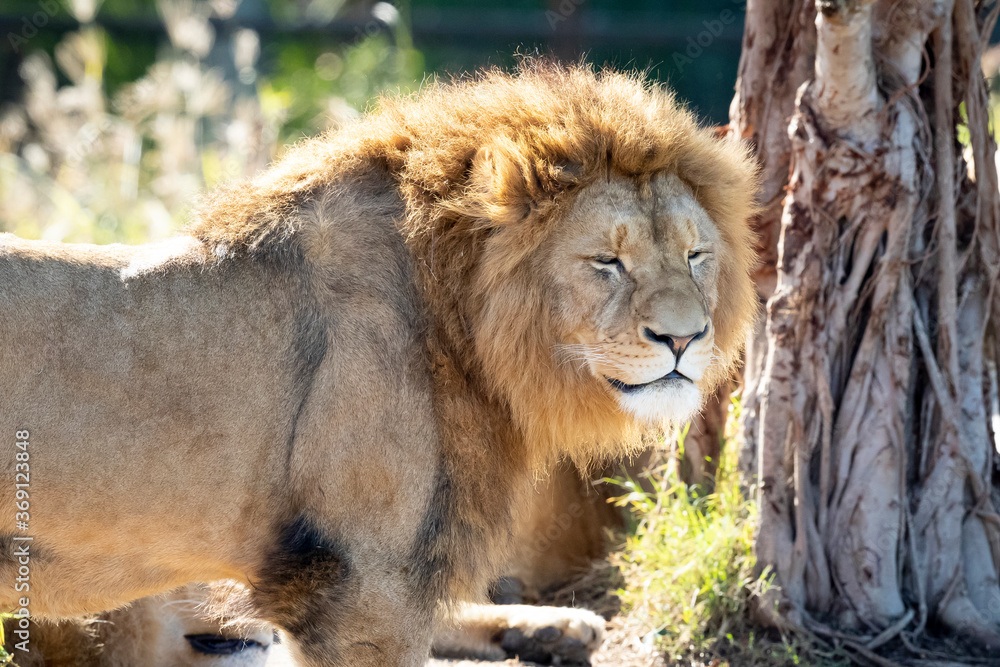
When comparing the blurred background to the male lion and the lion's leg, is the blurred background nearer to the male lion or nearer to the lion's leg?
the male lion

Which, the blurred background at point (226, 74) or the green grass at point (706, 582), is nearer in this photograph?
the green grass at point (706, 582)

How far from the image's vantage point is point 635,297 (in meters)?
2.95

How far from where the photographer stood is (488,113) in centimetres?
318

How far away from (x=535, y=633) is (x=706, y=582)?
83cm

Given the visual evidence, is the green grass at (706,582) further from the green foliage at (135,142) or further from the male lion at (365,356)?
the green foliage at (135,142)

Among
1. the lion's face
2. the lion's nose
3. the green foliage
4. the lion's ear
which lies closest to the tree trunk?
the lion's face

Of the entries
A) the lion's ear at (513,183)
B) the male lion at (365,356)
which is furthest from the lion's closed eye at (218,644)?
the lion's ear at (513,183)

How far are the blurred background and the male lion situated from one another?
3.60 meters

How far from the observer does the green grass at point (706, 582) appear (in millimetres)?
4117

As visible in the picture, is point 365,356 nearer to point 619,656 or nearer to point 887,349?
point 619,656

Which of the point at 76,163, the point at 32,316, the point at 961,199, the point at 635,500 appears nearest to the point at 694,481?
the point at 635,500

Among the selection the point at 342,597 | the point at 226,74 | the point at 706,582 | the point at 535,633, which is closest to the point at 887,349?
the point at 706,582

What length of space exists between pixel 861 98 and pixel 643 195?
58.1 inches

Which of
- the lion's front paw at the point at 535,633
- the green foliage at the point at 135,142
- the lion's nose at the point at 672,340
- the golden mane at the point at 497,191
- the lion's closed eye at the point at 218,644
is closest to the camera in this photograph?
the lion's nose at the point at 672,340
